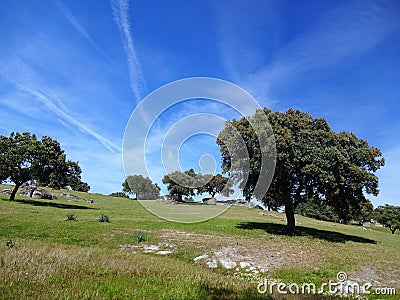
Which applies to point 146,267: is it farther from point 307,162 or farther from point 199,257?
point 307,162

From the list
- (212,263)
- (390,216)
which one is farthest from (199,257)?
(390,216)

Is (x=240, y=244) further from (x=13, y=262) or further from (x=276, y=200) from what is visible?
(x=13, y=262)

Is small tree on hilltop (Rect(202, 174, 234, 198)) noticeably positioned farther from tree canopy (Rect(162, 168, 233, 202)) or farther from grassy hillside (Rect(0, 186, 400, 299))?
grassy hillside (Rect(0, 186, 400, 299))

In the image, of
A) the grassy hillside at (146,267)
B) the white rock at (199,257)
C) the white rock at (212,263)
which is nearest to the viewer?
the grassy hillside at (146,267)

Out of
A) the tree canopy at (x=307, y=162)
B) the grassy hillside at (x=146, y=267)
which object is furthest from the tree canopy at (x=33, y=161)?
the tree canopy at (x=307, y=162)

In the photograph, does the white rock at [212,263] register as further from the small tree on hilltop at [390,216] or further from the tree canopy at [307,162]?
the small tree on hilltop at [390,216]

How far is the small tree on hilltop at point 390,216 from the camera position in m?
87.1

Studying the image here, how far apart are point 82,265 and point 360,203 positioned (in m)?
30.6

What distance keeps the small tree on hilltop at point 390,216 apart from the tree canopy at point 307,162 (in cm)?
7059

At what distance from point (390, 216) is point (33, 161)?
101 metres

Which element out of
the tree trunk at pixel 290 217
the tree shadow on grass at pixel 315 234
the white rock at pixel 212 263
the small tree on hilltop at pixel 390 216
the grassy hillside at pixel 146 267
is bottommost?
the white rock at pixel 212 263

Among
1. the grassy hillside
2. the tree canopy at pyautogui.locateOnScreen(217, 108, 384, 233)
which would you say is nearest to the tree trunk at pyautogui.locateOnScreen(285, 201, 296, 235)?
the tree canopy at pyautogui.locateOnScreen(217, 108, 384, 233)

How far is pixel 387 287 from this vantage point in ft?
42.4

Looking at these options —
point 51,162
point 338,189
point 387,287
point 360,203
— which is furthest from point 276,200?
point 51,162
